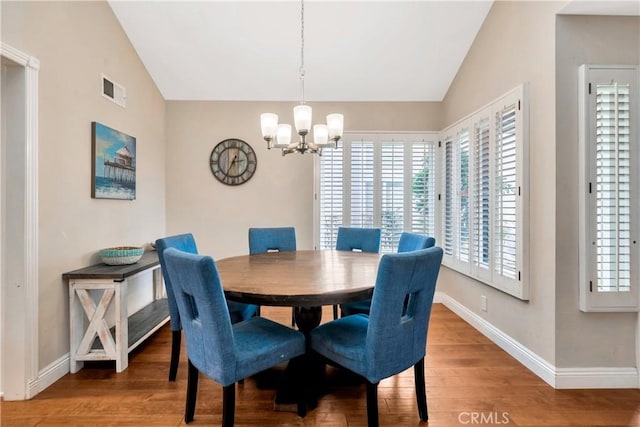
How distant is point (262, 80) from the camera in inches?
136

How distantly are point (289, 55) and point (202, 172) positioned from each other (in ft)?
5.63

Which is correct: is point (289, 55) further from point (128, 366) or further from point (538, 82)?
point (128, 366)

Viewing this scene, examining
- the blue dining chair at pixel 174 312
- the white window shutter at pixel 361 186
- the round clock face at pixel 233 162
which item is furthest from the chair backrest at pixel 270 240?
the round clock face at pixel 233 162

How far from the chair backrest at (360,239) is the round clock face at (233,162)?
1.45 meters

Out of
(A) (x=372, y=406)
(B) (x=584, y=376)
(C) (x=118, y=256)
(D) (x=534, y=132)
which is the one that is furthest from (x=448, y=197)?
(C) (x=118, y=256)

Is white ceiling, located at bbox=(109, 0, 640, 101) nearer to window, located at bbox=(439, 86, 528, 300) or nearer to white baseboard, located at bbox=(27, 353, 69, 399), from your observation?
window, located at bbox=(439, 86, 528, 300)

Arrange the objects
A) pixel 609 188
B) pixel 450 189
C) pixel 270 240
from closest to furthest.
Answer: pixel 609 188
pixel 270 240
pixel 450 189

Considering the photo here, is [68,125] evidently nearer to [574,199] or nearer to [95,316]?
[95,316]

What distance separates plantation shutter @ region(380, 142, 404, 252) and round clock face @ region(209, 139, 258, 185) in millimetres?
1595

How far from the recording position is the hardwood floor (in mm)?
1719

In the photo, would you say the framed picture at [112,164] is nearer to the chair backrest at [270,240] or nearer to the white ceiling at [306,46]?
the white ceiling at [306,46]

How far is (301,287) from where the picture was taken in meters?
1.62

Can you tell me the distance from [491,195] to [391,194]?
4.04 ft

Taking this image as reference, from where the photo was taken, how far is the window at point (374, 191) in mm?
3719
